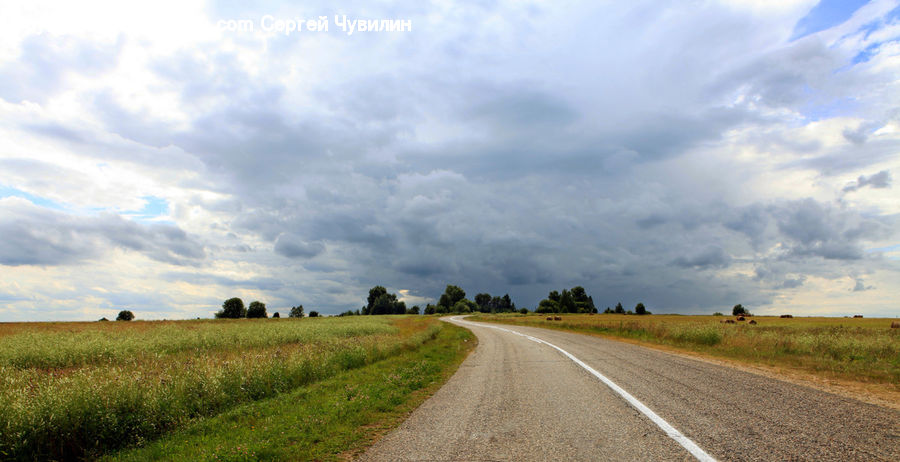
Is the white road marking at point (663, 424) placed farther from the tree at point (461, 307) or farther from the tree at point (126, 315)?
the tree at point (461, 307)

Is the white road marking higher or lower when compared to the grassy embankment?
higher

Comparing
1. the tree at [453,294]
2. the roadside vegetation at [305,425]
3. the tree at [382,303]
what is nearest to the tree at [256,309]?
the tree at [382,303]

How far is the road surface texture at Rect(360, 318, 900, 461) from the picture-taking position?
5469 mm

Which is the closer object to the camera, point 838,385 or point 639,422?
point 639,422

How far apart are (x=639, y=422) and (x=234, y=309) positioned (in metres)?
107

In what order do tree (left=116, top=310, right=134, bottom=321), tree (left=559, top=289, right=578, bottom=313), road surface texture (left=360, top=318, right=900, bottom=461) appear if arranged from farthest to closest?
tree (left=559, top=289, right=578, bottom=313) → tree (left=116, top=310, right=134, bottom=321) → road surface texture (left=360, top=318, right=900, bottom=461)

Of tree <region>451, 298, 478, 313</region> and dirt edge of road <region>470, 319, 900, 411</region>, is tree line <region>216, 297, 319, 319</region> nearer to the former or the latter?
tree <region>451, 298, 478, 313</region>

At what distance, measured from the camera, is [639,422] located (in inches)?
266

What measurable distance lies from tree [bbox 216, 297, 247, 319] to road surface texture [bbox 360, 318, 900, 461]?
99.9m

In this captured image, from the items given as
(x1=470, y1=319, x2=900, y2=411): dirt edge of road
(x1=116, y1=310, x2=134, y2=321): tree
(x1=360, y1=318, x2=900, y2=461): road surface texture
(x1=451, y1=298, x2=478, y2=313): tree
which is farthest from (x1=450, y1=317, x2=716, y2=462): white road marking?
(x1=451, y1=298, x2=478, y2=313): tree

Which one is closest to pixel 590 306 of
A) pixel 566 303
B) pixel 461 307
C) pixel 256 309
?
pixel 566 303

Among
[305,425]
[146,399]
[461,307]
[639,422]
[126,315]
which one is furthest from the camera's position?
[461,307]

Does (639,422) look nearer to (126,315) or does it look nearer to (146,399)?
(146,399)

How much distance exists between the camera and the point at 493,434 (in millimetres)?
6477
